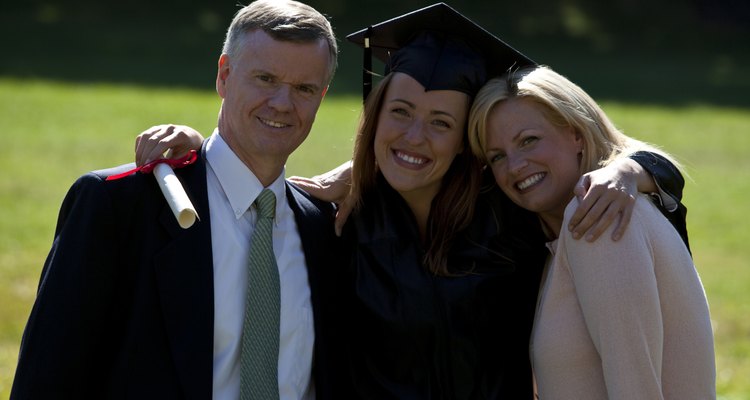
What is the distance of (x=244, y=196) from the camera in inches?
146

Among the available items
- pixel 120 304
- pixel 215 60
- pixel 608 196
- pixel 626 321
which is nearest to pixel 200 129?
pixel 215 60

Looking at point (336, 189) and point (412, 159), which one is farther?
point (336, 189)

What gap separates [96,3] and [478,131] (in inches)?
962

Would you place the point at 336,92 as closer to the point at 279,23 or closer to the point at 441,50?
the point at 441,50

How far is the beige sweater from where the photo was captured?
11.2 ft

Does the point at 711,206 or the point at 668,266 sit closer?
the point at 668,266

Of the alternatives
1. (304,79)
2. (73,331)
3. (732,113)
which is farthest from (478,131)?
(732,113)

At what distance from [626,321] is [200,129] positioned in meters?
12.8

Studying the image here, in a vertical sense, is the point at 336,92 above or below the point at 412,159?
below

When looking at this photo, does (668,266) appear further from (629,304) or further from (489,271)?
(489,271)

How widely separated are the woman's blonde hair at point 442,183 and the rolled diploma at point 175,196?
91cm

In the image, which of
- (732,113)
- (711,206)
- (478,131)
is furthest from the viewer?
(732,113)

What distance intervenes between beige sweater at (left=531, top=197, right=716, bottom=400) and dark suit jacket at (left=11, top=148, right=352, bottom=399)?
116 centimetres

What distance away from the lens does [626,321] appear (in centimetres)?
341
